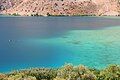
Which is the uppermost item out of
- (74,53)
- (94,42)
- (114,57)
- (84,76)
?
(94,42)

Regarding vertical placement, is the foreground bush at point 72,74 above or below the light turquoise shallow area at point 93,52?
below

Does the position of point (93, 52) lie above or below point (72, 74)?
above

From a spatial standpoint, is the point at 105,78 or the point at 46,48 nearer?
the point at 105,78

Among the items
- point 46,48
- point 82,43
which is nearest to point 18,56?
point 46,48

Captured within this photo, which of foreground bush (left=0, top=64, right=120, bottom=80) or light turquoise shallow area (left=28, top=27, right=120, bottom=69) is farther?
light turquoise shallow area (left=28, top=27, right=120, bottom=69)

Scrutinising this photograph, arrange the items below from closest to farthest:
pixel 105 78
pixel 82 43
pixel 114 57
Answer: pixel 105 78 < pixel 114 57 < pixel 82 43

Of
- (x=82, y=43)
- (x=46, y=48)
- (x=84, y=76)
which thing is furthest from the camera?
(x=82, y=43)

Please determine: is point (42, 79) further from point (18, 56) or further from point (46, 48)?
point (46, 48)

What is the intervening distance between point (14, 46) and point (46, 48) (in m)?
13.6

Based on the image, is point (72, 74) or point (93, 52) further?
point (93, 52)

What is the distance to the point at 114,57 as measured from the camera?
9456cm

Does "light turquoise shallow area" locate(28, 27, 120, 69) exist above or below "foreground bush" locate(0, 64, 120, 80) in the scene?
above

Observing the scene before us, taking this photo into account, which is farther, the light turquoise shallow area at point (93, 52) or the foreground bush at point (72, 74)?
the light turquoise shallow area at point (93, 52)

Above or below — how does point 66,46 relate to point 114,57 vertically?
above
